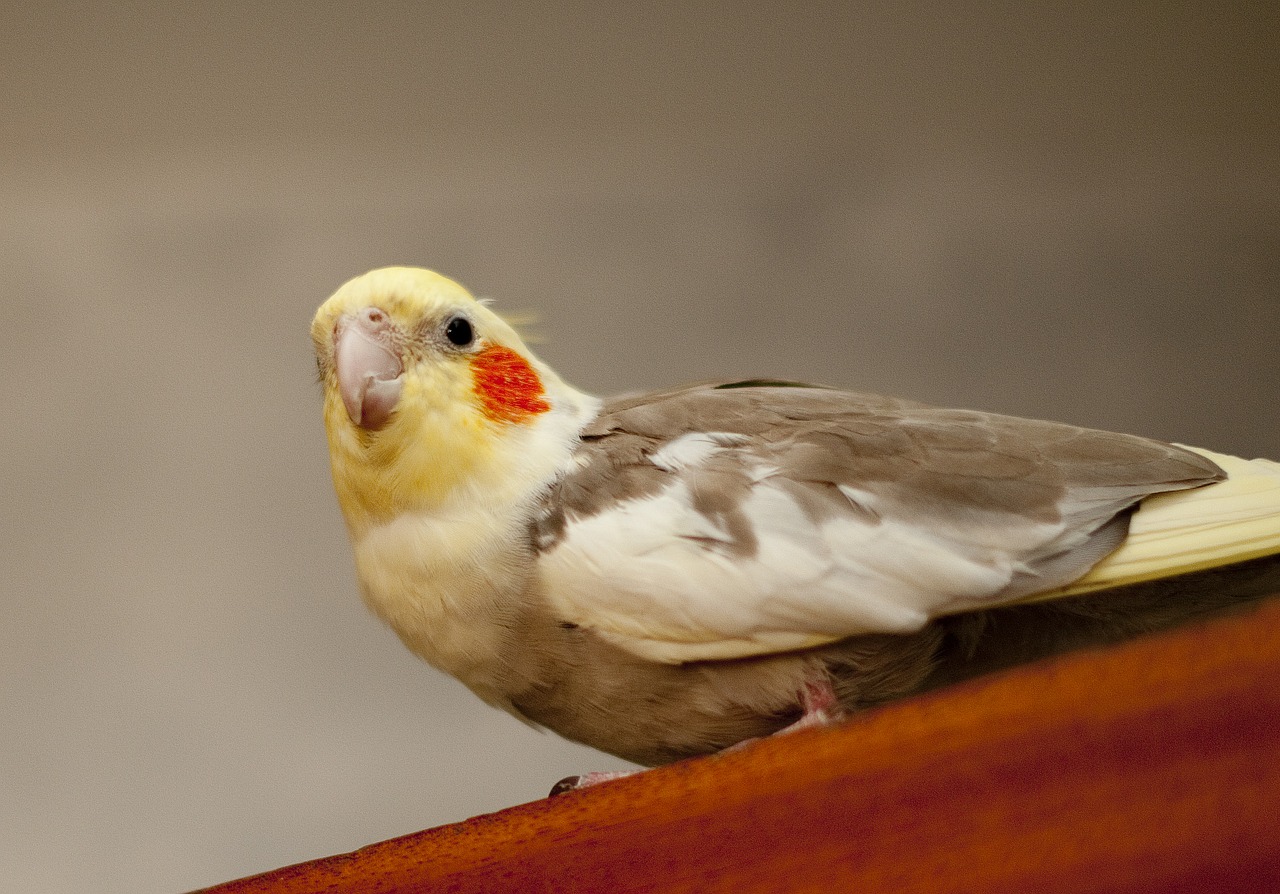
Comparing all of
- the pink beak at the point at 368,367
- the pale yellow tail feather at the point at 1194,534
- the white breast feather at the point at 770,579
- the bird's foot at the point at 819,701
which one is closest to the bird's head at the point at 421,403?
the pink beak at the point at 368,367

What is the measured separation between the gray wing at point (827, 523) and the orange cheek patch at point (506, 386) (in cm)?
8

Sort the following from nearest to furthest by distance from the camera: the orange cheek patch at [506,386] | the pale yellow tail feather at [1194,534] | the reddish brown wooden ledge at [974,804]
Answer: the reddish brown wooden ledge at [974,804] → the pale yellow tail feather at [1194,534] → the orange cheek patch at [506,386]

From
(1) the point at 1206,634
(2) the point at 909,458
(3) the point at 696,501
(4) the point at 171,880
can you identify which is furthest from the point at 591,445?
(4) the point at 171,880

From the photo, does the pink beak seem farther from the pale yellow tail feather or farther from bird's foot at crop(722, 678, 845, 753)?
the pale yellow tail feather

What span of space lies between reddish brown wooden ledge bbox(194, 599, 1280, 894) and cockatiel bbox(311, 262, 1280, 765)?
4.0 inches

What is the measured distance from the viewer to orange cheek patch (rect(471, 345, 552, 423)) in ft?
3.09

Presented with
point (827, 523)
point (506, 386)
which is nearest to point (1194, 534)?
point (827, 523)

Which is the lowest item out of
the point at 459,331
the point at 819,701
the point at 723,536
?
the point at 819,701

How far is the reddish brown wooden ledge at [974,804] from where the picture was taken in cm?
68

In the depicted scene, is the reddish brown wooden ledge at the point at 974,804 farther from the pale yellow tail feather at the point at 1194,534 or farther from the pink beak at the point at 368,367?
the pink beak at the point at 368,367

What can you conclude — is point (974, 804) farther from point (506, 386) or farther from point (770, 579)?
point (506, 386)

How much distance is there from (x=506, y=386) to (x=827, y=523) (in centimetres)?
29

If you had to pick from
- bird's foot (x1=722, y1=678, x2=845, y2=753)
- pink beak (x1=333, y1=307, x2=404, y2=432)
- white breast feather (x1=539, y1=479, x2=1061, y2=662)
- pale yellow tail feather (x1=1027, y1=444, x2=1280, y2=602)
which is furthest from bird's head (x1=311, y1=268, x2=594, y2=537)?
pale yellow tail feather (x1=1027, y1=444, x2=1280, y2=602)

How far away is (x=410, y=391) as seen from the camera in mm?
906
